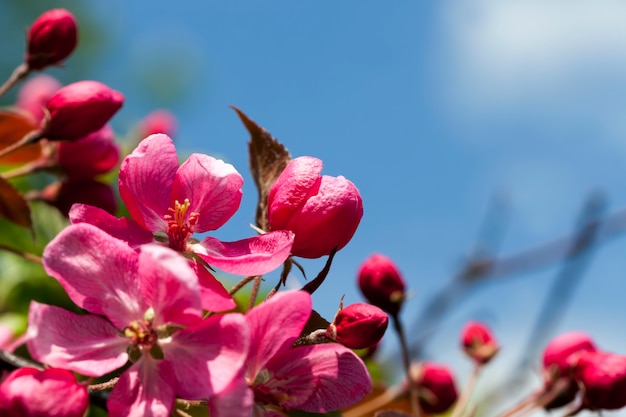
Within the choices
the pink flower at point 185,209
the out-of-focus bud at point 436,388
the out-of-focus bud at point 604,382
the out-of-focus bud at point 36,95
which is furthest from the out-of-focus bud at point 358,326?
the out-of-focus bud at point 36,95

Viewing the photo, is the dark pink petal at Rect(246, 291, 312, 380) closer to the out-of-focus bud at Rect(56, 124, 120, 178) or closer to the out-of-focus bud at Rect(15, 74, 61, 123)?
the out-of-focus bud at Rect(56, 124, 120, 178)

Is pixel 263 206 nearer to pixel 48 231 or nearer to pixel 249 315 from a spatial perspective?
pixel 249 315

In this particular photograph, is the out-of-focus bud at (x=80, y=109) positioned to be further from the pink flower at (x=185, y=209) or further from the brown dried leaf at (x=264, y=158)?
the pink flower at (x=185, y=209)

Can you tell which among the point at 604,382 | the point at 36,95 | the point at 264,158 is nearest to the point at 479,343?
the point at 604,382

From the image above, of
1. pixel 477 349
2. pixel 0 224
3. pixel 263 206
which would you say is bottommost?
pixel 0 224

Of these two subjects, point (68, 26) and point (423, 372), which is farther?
point (423, 372)

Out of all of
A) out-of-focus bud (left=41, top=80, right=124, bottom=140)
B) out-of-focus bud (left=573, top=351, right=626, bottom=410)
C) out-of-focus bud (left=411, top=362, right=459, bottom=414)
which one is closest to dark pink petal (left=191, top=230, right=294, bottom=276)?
out-of-focus bud (left=41, top=80, right=124, bottom=140)

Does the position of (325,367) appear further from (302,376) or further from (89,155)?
(89,155)

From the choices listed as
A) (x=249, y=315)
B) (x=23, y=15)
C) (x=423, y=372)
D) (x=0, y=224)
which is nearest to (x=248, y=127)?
(x=249, y=315)
